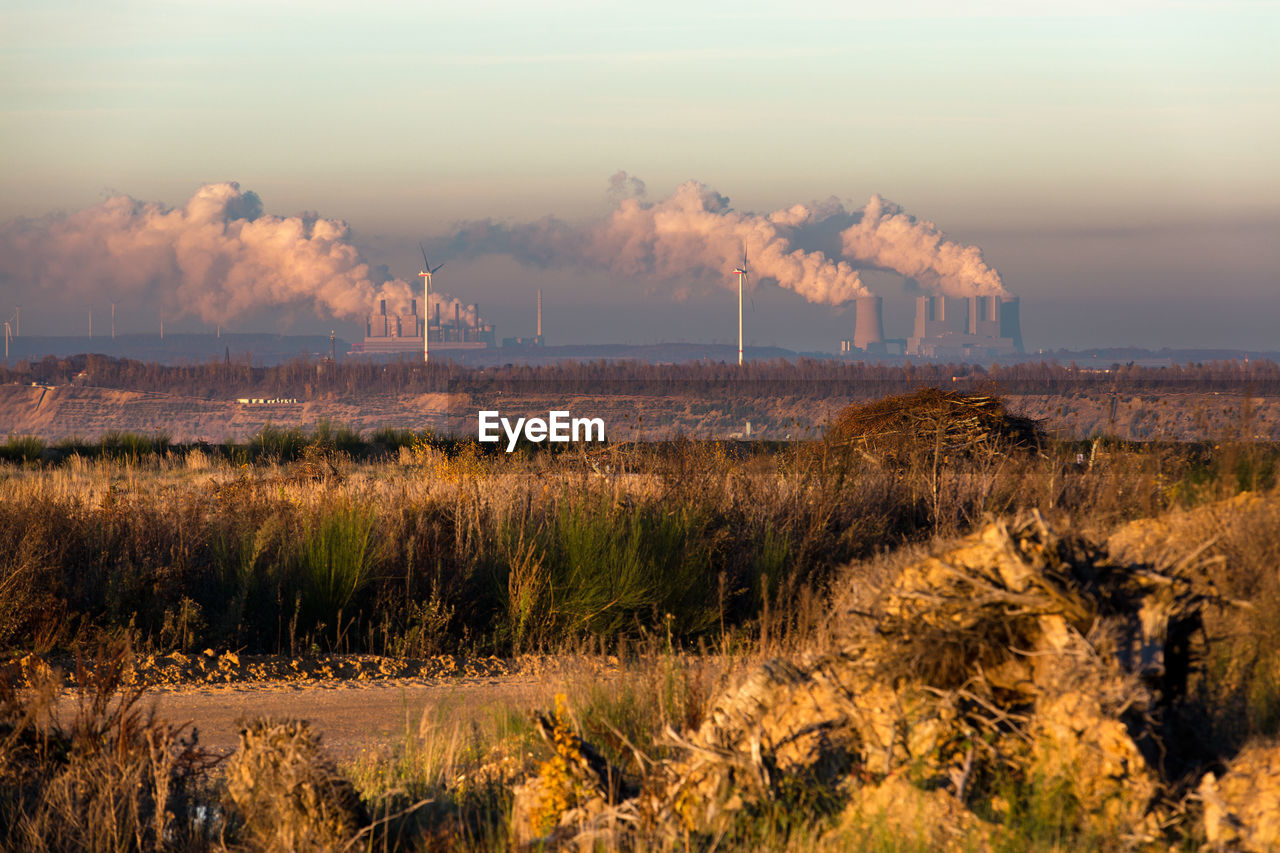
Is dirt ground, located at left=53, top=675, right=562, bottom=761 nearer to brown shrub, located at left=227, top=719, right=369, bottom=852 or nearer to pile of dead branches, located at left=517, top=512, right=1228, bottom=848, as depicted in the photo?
brown shrub, located at left=227, top=719, right=369, bottom=852

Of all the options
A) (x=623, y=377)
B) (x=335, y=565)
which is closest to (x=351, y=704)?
(x=335, y=565)

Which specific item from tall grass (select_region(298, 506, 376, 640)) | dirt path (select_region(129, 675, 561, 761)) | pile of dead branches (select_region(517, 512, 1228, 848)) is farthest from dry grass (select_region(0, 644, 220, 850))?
tall grass (select_region(298, 506, 376, 640))

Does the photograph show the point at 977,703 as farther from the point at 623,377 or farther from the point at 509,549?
the point at 623,377

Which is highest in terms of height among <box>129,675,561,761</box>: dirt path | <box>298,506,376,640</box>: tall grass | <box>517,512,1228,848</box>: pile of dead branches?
<box>517,512,1228,848</box>: pile of dead branches

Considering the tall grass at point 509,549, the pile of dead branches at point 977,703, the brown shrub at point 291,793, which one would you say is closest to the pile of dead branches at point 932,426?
the tall grass at point 509,549

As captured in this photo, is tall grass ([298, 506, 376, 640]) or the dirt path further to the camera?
tall grass ([298, 506, 376, 640])

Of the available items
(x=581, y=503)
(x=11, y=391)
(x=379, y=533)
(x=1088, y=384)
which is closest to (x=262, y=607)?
(x=379, y=533)

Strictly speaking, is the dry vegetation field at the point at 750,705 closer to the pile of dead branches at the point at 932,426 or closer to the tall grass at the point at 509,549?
the tall grass at the point at 509,549
